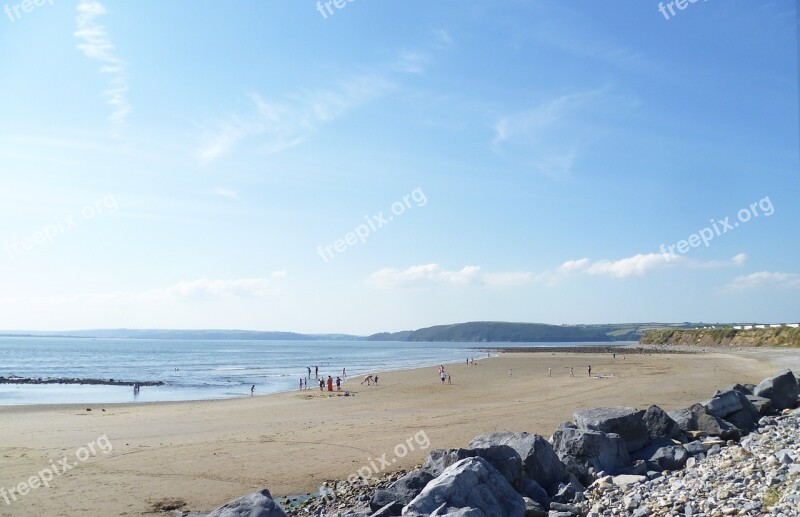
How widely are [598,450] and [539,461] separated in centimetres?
189

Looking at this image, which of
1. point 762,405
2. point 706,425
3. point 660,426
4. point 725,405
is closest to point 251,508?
point 660,426

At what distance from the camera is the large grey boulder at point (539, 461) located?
1184cm

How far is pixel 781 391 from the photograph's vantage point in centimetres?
1988

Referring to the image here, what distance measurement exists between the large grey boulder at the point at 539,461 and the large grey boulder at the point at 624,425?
7.84 ft

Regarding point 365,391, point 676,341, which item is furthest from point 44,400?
point 676,341

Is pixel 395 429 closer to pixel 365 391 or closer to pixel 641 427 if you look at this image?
pixel 641 427

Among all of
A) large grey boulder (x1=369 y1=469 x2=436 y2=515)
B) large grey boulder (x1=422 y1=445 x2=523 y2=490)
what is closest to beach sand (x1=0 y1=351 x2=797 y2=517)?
large grey boulder (x1=369 y1=469 x2=436 y2=515)

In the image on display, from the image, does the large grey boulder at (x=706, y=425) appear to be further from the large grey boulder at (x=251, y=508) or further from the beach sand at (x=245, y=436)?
the large grey boulder at (x=251, y=508)

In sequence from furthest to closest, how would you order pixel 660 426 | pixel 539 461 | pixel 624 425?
pixel 660 426 < pixel 624 425 < pixel 539 461

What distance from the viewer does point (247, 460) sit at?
1612cm

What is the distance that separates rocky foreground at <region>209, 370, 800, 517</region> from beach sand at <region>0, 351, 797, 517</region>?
259 centimetres

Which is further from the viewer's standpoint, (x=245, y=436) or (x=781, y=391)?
(x=245, y=436)

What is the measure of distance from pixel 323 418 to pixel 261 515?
1647 cm

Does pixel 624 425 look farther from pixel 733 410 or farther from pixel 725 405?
pixel 733 410
